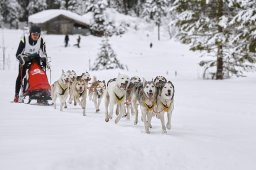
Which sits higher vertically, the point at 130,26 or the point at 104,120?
the point at 130,26

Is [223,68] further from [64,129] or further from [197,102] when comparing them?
[64,129]

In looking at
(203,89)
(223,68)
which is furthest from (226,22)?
(203,89)

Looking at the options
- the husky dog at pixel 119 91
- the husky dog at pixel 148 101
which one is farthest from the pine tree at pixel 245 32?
the husky dog at pixel 148 101

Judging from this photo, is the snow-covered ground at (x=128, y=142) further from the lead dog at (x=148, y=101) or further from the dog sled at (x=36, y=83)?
the dog sled at (x=36, y=83)

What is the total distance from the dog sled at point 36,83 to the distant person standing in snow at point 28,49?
0.10 metres

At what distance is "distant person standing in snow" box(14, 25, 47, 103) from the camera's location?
1085cm

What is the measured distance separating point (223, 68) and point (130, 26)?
161 ft

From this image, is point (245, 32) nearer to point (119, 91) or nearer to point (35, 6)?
point (119, 91)

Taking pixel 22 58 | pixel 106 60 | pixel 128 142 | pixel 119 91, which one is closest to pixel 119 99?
pixel 119 91

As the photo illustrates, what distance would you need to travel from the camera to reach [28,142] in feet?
18.4

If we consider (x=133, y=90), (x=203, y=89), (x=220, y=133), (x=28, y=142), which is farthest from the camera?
(x=203, y=89)

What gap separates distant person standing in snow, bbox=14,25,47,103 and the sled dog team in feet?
3.16

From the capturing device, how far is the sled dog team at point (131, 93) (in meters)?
7.94

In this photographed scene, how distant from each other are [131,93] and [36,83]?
3.06 metres
